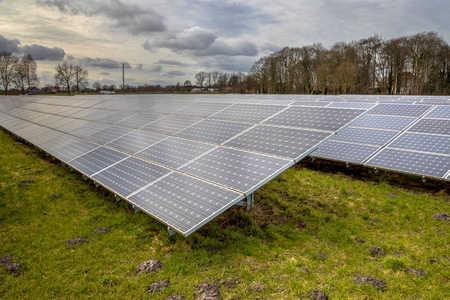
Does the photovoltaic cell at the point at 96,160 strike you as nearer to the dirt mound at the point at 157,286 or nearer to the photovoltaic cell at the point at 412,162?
the dirt mound at the point at 157,286

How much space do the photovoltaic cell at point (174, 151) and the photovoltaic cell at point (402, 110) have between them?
1369cm

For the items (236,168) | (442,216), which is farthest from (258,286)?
(442,216)

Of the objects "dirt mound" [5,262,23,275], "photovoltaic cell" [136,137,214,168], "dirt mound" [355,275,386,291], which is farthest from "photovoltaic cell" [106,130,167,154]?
"dirt mound" [355,275,386,291]

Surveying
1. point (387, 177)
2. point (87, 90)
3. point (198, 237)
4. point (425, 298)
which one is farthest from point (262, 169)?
point (87, 90)

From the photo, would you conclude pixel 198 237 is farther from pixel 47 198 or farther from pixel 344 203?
pixel 47 198

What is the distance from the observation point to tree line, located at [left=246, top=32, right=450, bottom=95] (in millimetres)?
59312

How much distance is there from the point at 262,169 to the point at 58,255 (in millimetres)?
6107

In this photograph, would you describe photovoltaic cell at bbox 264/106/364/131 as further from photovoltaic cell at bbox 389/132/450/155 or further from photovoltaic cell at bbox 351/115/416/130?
photovoltaic cell at bbox 351/115/416/130

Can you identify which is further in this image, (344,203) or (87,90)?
(87,90)

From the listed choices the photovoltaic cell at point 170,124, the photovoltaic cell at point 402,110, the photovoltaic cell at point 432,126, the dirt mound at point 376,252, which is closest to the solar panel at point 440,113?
the photovoltaic cell at point 402,110

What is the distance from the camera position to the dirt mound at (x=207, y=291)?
5.98 m

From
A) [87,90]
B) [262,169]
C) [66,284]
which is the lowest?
[66,284]

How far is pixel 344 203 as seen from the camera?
11.4 metres

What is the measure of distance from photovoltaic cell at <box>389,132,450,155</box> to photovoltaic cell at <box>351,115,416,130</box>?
135 cm
